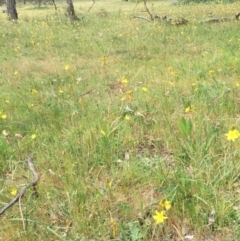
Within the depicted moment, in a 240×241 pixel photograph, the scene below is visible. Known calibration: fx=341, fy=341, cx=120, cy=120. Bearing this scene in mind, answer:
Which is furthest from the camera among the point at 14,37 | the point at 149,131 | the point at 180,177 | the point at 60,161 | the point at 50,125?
the point at 14,37

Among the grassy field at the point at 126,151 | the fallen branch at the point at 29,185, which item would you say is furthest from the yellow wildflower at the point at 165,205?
the fallen branch at the point at 29,185

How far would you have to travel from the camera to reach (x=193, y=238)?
6.89 ft

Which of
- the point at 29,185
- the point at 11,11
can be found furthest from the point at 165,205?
the point at 11,11

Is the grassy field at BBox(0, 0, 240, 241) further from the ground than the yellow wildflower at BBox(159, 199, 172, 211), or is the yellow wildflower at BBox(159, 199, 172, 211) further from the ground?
the yellow wildflower at BBox(159, 199, 172, 211)

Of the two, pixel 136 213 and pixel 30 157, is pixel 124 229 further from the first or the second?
pixel 30 157

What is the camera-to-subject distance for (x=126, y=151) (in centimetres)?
319

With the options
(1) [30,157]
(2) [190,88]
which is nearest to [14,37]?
(2) [190,88]

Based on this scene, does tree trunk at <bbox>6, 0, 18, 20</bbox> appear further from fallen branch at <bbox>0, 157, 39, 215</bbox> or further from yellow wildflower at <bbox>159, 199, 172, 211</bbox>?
yellow wildflower at <bbox>159, 199, 172, 211</bbox>

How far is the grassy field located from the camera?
7.20 ft

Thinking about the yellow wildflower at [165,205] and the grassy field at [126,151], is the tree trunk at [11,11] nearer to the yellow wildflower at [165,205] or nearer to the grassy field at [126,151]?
the grassy field at [126,151]

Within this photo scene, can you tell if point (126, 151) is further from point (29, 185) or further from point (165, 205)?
point (165, 205)

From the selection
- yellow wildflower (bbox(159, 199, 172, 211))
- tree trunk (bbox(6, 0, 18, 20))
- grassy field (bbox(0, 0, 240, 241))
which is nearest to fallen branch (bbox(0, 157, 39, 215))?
grassy field (bbox(0, 0, 240, 241))

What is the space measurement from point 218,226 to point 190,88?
2.65m

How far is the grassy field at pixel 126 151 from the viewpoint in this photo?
2195 mm
